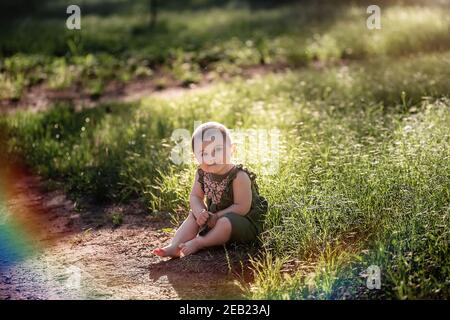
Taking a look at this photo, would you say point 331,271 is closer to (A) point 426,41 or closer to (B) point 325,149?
(B) point 325,149

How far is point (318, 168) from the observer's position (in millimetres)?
5020

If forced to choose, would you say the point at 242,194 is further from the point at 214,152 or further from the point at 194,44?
the point at 194,44

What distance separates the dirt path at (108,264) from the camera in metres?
4.21

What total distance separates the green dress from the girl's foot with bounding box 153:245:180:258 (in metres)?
0.23

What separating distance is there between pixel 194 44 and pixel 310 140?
26.8 feet

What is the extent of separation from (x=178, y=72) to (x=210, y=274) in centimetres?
767

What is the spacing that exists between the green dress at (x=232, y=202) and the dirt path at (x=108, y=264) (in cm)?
16

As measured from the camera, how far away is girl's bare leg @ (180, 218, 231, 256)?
454 centimetres

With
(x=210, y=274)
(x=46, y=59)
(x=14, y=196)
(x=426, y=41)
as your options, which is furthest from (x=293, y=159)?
(x=46, y=59)

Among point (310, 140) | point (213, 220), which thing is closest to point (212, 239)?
point (213, 220)

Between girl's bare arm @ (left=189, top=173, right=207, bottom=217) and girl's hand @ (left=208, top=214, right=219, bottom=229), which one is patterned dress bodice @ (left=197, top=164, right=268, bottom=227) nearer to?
girl's bare arm @ (left=189, top=173, right=207, bottom=217)

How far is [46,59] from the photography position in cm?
1229

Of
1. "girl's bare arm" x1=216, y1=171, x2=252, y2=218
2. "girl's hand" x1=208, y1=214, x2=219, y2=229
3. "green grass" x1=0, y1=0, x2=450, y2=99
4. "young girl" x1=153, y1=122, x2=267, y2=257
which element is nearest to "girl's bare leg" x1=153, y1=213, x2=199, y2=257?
"young girl" x1=153, y1=122, x2=267, y2=257

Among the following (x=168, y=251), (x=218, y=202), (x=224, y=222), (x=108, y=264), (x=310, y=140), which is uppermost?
(x=310, y=140)
